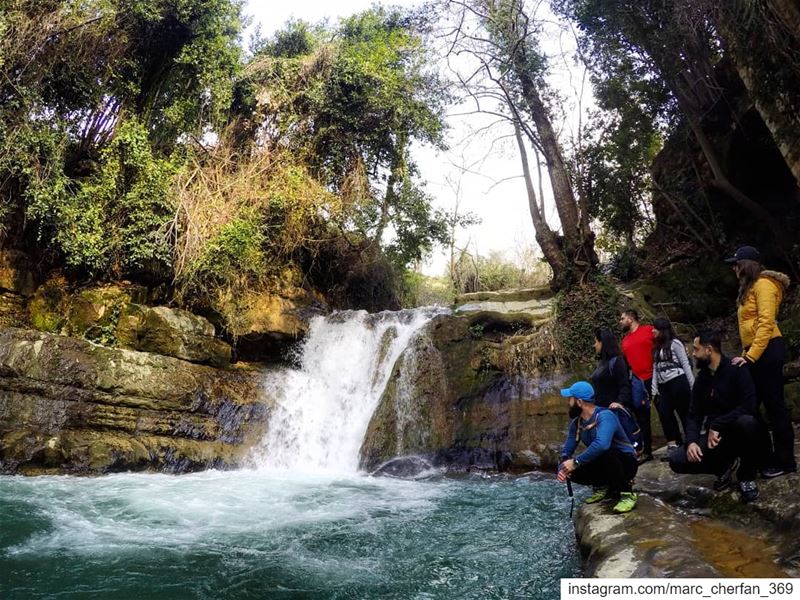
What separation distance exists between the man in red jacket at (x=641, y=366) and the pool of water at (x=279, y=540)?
50.3 inches

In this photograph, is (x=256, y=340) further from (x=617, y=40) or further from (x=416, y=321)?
(x=617, y=40)

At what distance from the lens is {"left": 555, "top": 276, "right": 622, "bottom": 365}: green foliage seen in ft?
32.0

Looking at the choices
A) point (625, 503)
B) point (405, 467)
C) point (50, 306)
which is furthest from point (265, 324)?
point (625, 503)

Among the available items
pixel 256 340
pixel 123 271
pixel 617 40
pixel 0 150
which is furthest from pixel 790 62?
pixel 0 150

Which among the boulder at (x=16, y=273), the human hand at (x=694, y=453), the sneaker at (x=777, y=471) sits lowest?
the sneaker at (x=777, y=471)

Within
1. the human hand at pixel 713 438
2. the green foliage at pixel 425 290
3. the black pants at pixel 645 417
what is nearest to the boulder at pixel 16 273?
the green foliage at pixel 425 290

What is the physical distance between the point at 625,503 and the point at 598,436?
1.82 feet

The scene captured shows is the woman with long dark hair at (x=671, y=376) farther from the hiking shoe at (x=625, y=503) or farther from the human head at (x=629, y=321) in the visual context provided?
the hiking shoe at (x=625, y=503)

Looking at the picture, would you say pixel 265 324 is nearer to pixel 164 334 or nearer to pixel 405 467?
pixel 164 334

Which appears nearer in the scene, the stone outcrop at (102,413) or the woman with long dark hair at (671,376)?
the woman with long dark hair at (671,376)

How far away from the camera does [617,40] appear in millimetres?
10211

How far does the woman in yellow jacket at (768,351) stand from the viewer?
13.3ft

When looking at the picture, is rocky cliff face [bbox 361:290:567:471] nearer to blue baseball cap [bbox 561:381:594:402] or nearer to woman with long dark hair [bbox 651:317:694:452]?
woman with long dark hair [bbox 651:317:694:452]

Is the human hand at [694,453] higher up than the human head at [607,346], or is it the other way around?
the human head at [607,346]
